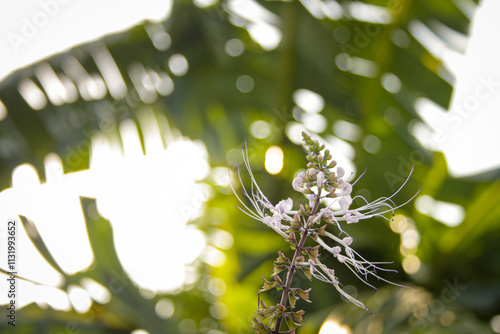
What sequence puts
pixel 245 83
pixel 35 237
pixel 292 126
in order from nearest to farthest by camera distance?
1. pixel 35 237
2. pixel 292 126
3. pixel 245 83

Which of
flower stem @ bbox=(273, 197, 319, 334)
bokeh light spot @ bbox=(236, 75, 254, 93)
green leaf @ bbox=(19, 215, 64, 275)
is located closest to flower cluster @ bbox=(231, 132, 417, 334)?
flower stem @ bbox=(273, 197, 319, 334)

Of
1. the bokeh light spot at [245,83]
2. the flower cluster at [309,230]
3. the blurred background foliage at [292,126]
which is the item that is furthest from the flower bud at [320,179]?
the bokeh light spot at [245,83]

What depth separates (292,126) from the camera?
2.14m

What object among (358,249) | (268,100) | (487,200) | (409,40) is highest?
(409,40)

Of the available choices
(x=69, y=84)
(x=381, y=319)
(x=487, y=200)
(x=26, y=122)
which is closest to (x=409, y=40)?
(x=487, y=200)

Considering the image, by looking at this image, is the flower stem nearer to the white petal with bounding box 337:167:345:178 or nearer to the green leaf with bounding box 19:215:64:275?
the white petal with bounding box 337:167:345:178

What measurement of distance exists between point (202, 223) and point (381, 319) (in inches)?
40.6

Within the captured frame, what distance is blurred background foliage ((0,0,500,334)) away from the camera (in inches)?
76.4

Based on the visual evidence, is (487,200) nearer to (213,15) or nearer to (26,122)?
(213,15)

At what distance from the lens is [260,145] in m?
2.33

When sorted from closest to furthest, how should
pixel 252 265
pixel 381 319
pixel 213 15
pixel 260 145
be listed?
pixel 381 319, pixel 252 265, pixel 213 15, pixel 260 145

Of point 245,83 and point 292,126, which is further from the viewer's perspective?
point 245,83

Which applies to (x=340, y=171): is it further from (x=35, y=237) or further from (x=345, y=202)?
(x=35, y=237)

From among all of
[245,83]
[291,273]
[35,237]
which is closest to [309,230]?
[291,273]
